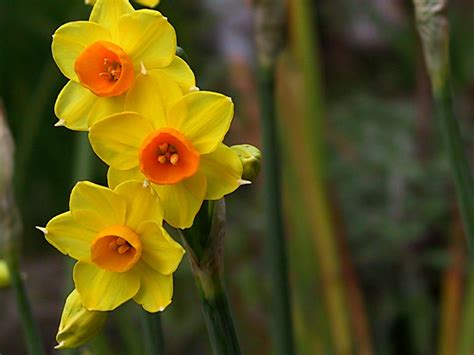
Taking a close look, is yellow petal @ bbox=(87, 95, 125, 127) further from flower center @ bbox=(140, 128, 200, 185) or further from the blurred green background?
the blurred green background

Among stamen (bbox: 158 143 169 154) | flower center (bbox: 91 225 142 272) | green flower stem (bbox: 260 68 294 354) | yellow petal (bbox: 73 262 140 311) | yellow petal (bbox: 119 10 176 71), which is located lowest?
green flower stem (bbox: 260 68 294 354)

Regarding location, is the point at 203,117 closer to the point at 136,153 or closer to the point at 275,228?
the point at 136,153

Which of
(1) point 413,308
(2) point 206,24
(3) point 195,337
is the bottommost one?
(3) point 195,337

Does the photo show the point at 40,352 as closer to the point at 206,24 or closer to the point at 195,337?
the point at 195,337

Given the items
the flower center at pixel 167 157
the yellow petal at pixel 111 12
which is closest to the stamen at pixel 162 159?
the flower center at pixel 167 157

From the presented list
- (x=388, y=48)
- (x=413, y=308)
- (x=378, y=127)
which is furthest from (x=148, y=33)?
(x=388, y=48)

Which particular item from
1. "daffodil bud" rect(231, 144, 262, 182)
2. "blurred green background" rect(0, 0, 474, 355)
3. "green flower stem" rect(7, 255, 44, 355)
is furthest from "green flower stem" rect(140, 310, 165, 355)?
"blurred green background" rect(0, 0, 474, 355)

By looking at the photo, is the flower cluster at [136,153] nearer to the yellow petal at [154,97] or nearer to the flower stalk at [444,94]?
the yellow petal at [154,97]
